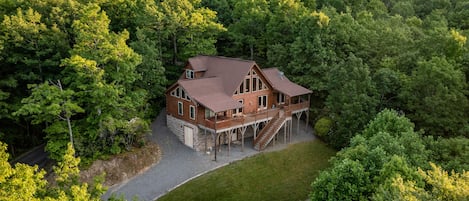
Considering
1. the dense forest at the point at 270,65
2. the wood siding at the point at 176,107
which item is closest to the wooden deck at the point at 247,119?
the wood siding at the point at 176,107

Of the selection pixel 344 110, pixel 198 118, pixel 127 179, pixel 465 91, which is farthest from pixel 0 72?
pixel 465 91

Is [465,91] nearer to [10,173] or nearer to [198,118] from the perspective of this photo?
[198,118]

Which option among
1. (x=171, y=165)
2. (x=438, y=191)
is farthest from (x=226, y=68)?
(x=438, y=191)

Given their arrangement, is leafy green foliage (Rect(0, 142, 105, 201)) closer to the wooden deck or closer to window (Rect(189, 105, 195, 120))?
the wooden deck

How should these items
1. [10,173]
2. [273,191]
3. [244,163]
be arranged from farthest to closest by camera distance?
[244,163]
[273,191]
[10,173]

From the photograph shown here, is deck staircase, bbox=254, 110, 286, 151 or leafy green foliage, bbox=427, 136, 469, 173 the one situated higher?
leafy green foliage, bbox=427, 136, 469, 173

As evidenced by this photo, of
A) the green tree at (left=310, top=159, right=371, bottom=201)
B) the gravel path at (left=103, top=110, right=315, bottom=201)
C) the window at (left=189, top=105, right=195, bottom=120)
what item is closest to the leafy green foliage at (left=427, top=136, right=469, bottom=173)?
the green tree at (left=310, top=159, right=371, bottom=201)
